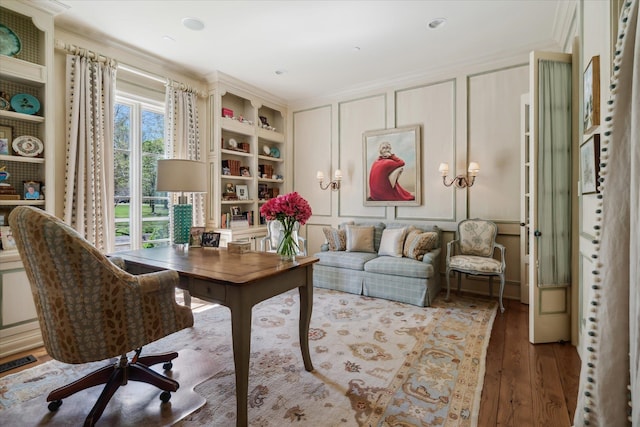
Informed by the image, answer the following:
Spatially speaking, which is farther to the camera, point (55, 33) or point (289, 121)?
point (289, 121)

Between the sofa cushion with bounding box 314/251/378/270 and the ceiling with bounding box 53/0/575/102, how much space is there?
2441 mm

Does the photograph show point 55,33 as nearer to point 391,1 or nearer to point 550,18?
point 391,1

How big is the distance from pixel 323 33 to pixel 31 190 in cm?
308

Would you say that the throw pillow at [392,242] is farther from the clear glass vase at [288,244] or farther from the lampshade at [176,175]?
the lampshade at [176,175]

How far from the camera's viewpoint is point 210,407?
1.79m

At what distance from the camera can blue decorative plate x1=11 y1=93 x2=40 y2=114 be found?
8.87 feet

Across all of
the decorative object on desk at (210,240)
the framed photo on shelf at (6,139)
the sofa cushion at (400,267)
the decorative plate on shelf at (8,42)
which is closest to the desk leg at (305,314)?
the decorative object on desk at (210,240)

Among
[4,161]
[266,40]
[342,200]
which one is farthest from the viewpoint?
[342,200]

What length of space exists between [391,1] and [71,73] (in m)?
3.09

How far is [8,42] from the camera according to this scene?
2660 mm

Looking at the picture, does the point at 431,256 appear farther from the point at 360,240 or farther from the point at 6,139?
the point at 6,139

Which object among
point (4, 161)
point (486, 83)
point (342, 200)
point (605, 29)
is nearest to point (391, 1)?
point (605, 29)

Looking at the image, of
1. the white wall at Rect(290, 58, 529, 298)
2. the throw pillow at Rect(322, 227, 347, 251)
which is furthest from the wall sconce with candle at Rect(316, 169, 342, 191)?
the throw pillow at Rect(322, 227, 347, 251)

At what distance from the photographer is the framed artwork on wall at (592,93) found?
6.16ft
